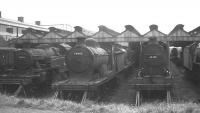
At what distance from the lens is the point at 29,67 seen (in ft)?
51.4

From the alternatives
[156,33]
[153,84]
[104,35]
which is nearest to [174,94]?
[153,84]

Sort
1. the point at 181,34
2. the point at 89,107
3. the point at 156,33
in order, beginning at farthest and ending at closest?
the point at 181,34 < the point at 156,33 < the point at 89,107

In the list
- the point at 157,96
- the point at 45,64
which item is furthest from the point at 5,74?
the point at 157,96

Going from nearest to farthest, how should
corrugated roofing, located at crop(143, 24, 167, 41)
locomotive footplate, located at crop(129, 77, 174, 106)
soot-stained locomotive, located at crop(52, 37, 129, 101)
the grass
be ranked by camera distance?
the grass, locomotive footplate, located at crop(129, 77, 174, 106), soot-stained locomotive, located at crop(52, 37, 129, 101), corrugated roofing, located at crop(143, 24, 167, 41)

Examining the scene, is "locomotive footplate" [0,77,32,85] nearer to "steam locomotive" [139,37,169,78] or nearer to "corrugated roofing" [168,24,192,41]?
"steam locomotive" [139,37,169,78]

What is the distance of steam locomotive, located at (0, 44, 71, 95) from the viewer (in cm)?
1475

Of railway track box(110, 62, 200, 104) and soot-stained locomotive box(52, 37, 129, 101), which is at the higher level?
soot-stained locomotive box(52, 37, 129, 101)

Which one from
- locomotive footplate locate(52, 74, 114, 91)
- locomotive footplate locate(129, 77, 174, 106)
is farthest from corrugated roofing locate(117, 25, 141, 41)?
locomotive footplate locate(52, 74, 114, 91)

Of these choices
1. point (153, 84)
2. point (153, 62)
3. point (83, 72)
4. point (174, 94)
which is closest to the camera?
point (153, 84)

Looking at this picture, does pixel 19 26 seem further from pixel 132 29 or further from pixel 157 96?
pixel 157 96

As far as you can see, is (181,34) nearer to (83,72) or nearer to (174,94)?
(174,94)

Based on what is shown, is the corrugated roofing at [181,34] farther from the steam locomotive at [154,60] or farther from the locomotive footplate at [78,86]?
the locomotive footplate at [78,86]

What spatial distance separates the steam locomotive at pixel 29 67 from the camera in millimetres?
14746

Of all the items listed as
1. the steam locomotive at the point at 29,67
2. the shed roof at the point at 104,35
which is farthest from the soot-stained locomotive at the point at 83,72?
the shed roof at the point at 104,35
